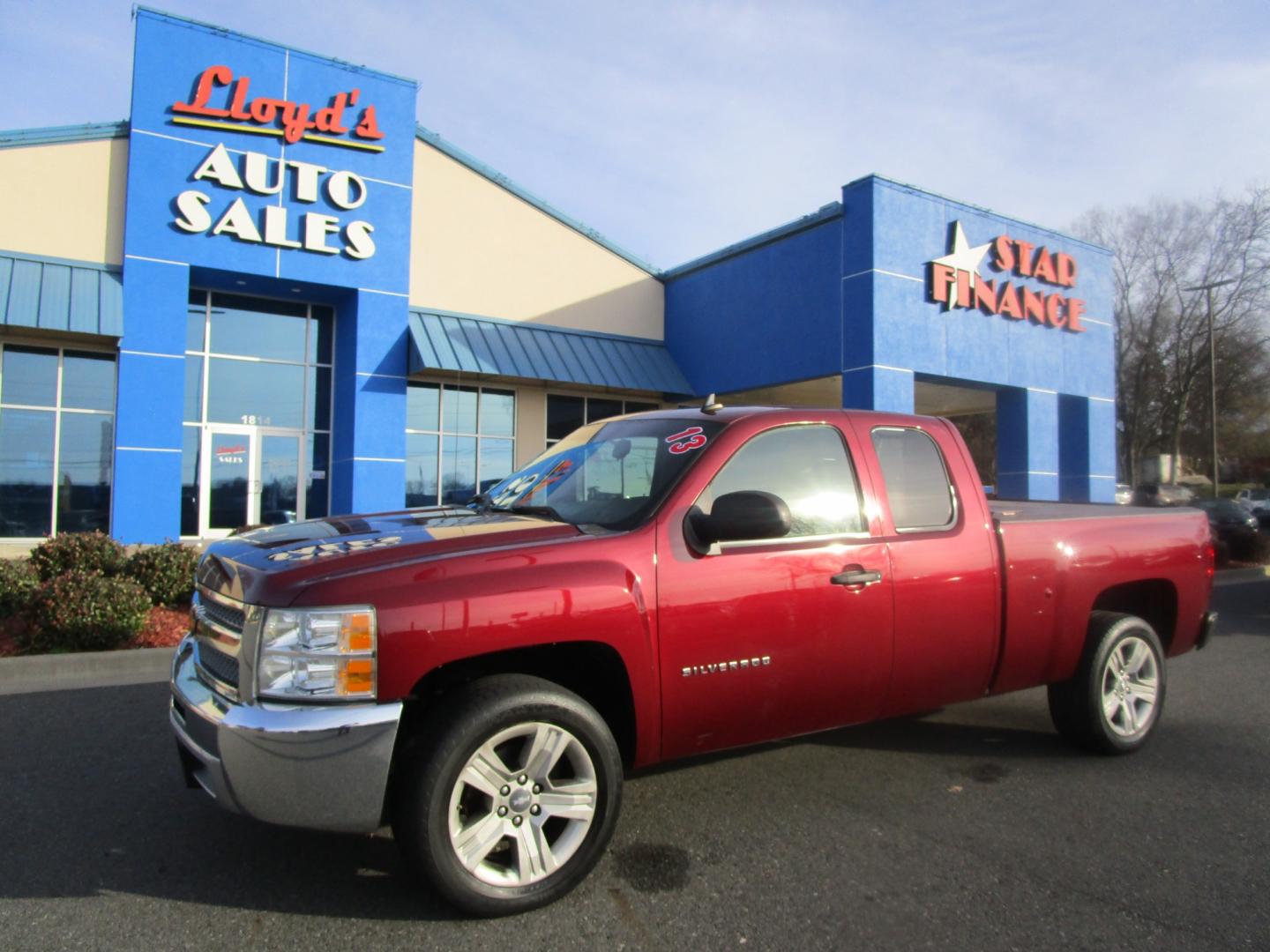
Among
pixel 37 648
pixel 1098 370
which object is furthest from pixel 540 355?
pixel 1098 370

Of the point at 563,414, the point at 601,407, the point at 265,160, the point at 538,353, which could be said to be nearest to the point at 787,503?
the point at 538,353

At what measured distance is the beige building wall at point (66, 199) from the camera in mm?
13484

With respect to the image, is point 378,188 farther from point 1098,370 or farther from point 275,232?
point 1098,370

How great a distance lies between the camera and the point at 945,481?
14.0 ft

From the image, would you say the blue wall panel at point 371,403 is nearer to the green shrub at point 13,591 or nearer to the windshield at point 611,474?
the green shrub at point 13,591

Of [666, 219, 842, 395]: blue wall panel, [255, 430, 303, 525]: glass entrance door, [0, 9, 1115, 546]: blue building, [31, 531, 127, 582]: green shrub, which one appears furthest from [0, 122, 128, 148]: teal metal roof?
[666, 219, 842, 395]: blue wall panel

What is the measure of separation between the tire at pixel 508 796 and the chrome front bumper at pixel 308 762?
121 millimetres

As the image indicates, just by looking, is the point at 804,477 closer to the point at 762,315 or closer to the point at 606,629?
the point at 606,629

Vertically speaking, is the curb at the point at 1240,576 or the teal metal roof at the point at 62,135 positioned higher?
the teal metal roof at the point at 62,135

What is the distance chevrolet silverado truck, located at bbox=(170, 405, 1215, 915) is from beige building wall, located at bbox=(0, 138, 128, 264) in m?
13.3

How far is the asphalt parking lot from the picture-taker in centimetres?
284

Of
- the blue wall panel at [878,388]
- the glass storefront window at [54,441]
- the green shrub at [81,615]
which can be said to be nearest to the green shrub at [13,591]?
the green shrub at [81,615]

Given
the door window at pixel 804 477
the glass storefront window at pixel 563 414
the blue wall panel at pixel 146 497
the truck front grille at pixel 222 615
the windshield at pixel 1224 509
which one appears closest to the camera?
the truck front grille at pixel 222 615

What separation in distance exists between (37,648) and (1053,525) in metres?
7.81
